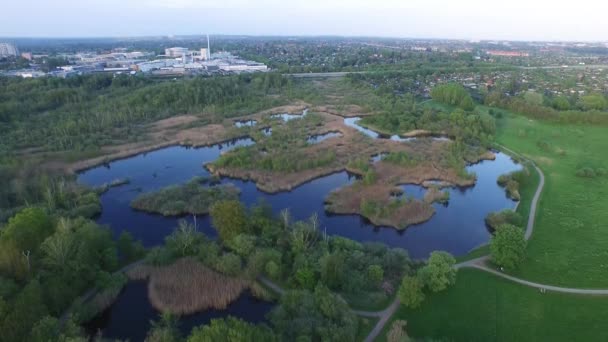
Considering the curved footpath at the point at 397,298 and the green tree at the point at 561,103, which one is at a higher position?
the green tree at the point at 561,103

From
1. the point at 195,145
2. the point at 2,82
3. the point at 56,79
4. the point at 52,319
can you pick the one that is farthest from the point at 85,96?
the point at 52,319

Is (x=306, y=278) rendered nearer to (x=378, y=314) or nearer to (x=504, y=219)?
(x=378, y=314)

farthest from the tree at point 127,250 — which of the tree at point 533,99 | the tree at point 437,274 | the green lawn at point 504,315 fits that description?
the tree at point 533,99

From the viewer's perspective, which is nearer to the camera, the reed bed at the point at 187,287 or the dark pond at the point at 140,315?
A: the dark pond at the point at 140,315

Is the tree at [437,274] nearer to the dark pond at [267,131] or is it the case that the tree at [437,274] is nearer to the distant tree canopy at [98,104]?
the dark pond at [267,131]

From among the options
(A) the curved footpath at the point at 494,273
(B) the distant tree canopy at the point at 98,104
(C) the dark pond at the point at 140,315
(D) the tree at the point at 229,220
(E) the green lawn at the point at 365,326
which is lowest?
(C) the dark pond at the point at 140,315

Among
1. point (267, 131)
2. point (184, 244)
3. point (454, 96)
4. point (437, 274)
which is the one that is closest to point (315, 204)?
point (184, 244)

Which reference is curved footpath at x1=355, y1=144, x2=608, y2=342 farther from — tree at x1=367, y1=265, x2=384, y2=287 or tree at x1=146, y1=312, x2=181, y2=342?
tree at x1=146, y1=312, x2=181, y2=342

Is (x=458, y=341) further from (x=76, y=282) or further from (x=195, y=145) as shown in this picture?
(x=195, y=145)
